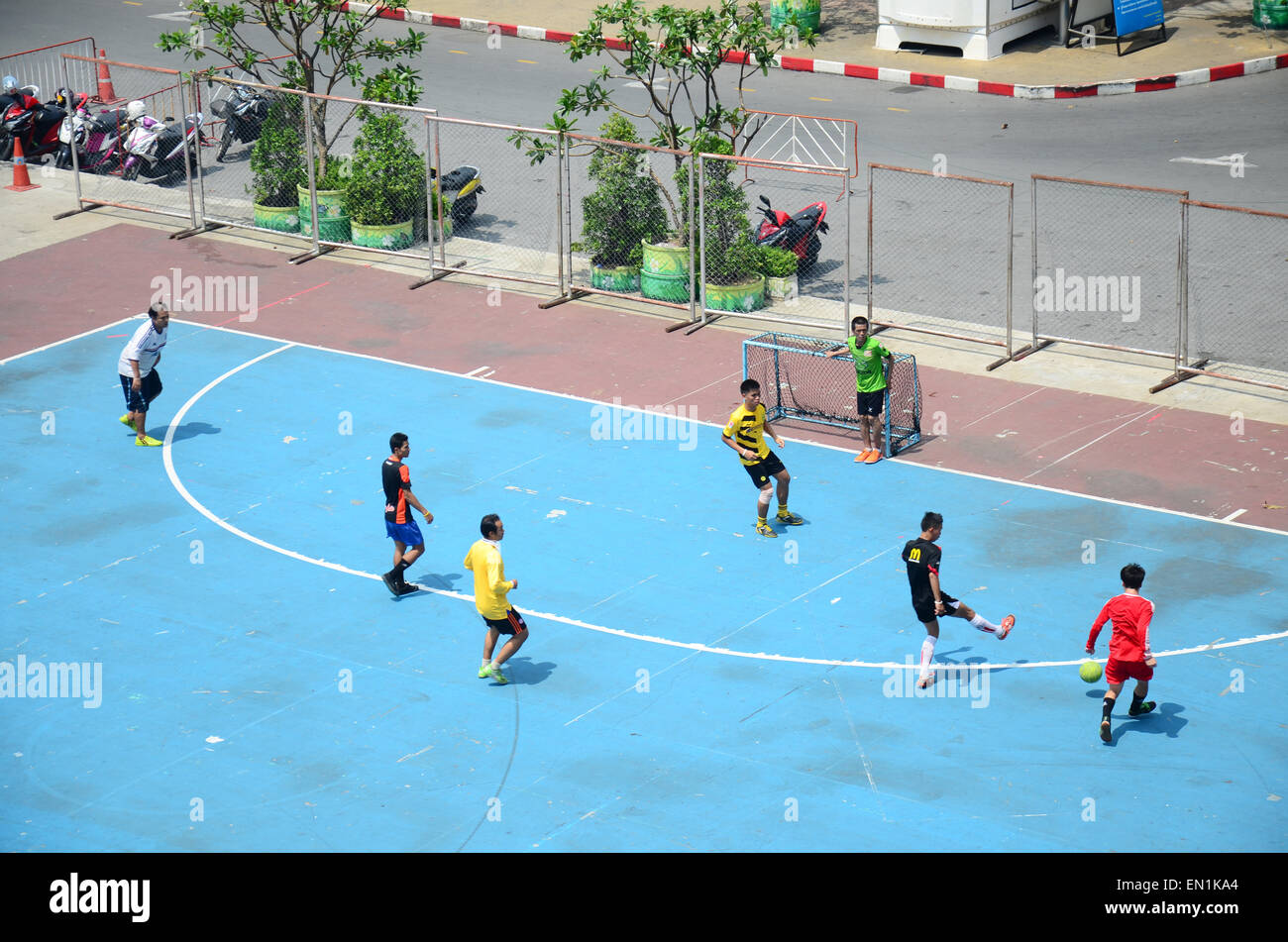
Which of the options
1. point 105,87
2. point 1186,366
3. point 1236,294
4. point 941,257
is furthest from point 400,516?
point 105,87

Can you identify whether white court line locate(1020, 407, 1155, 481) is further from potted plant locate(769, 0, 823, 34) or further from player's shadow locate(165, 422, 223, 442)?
potted plant locate(769, 0, 823, 34)

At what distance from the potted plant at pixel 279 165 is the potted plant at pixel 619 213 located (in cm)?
550

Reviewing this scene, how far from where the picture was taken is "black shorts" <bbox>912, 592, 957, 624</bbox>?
14078mm

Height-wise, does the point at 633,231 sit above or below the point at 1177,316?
above

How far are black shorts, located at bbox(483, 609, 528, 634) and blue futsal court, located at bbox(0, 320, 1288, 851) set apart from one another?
574mm

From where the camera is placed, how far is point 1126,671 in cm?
1324

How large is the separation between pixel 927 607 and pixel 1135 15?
22212mm

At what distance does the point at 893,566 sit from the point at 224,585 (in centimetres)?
666

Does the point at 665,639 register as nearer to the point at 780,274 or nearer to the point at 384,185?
the point at 780,274

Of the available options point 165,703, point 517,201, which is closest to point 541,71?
point 517,201

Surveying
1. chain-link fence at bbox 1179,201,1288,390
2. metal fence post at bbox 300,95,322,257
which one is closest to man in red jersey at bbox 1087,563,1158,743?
chain-link fence at bbox 1179,201,1288,390

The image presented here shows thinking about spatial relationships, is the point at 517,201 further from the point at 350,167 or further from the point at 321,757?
the point at 321,757

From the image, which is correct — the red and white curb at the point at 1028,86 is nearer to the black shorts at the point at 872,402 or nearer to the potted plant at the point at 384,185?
the potted plant at the point at 384,185

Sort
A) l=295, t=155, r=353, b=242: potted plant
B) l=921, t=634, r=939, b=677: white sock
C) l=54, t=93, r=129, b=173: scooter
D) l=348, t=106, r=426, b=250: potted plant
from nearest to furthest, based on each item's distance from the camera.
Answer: l=921, t=634, r=939, b=677: white sock < l=348, t=106, r=426, b=250: potted plant < l=295, t=155, r=353, b=242: potted plant < l=54, t=93, r=129, b=173: scooter
